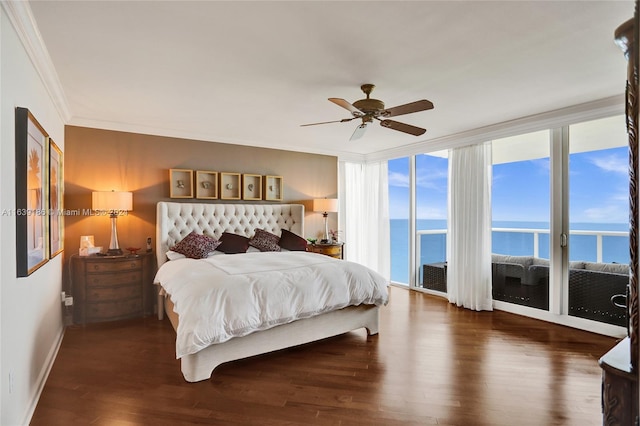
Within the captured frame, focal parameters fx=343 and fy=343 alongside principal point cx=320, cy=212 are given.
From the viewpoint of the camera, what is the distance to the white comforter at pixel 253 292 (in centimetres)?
266

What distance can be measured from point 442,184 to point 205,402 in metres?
4.72

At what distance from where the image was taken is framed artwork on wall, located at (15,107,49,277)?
6.66ft

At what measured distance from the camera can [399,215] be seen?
21.3ft

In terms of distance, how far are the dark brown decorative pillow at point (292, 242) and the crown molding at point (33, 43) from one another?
322 cm

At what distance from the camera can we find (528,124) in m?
4.27

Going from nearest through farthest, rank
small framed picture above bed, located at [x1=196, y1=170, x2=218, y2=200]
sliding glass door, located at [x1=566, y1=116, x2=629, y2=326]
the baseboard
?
1. the baseboard
2. sliding glass door, located at [x1=566, y1=116, x2=629, y2=326]
3. small framed picture above bed, located at [x1=196, y1=170, x2=218, y2=200]

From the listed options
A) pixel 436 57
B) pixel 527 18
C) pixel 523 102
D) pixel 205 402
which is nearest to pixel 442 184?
pixel 523 102

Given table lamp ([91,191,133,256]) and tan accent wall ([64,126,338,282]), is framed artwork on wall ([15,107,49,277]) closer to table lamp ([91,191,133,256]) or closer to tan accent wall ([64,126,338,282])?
table lamp ([91,191,133,256])

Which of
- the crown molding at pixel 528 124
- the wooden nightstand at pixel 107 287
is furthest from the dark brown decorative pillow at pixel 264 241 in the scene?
the crown molding at pixel 528 124

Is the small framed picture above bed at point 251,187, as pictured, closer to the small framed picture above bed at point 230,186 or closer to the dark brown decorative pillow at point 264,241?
the small framed picture above bed at point 230,186

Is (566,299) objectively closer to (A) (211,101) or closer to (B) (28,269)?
(A) (211,101)

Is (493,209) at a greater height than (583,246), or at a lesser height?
greater

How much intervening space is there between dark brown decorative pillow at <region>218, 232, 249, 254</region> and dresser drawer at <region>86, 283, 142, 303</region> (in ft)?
3.72

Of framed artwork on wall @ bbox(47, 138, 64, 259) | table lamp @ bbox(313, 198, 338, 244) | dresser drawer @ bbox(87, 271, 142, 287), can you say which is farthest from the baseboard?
table lamp @ bbox(313, 198, 338, 244)
